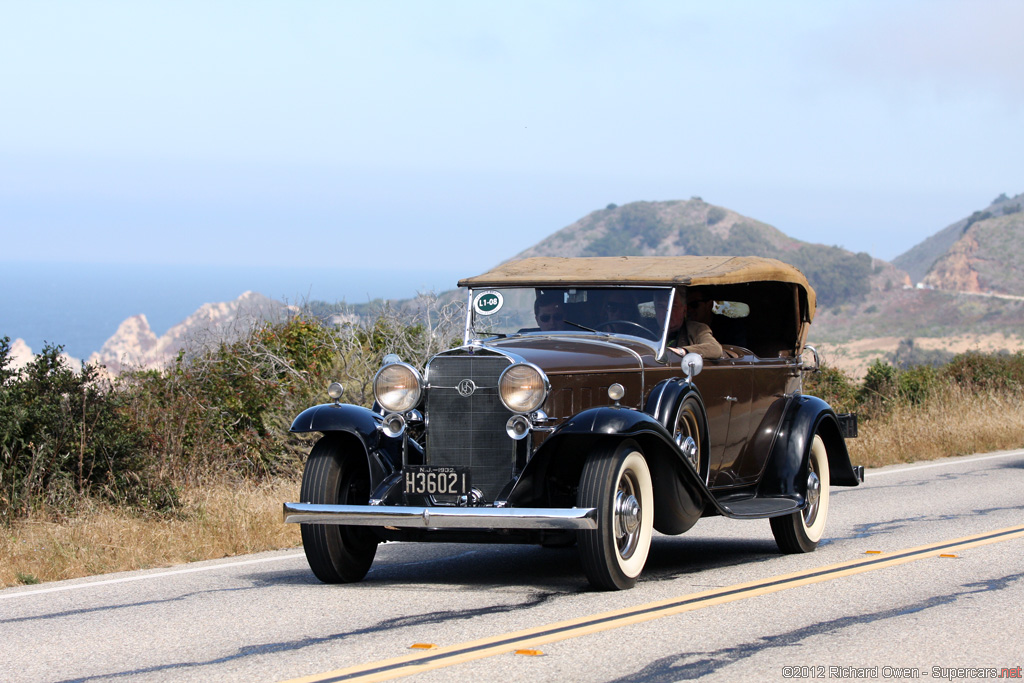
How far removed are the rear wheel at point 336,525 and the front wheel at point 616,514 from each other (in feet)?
5.03

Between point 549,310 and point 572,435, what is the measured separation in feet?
6.11

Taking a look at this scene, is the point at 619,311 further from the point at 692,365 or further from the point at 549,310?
the point at 692,365

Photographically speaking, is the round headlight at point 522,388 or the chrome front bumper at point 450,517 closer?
the chrome front bumper at point 450,517

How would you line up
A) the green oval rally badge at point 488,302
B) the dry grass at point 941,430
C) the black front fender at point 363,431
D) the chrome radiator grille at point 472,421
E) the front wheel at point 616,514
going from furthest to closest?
the dry grass at point 941,430, the green oval rally badge at point 488,302, the black front fender at point 363,431, the chrome radiator grille at point 472,421, the front wheel at point 616,514

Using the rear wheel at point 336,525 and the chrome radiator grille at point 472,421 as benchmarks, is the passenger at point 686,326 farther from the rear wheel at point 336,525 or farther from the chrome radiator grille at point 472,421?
the rear wheel at point 336,525

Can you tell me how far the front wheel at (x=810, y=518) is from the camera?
8344mm

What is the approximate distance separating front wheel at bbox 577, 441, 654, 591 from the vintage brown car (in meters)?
0.01

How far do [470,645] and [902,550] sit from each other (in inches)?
163

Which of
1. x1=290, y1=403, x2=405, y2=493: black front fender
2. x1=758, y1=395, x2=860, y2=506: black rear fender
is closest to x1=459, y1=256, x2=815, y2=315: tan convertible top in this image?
x1=758, y1=395, x2=860, y2=506: black rear fender

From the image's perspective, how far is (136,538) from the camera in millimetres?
8891

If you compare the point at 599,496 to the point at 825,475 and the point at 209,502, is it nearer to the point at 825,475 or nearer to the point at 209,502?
the point at 825,475

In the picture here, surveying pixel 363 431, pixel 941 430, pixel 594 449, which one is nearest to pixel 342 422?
pixel 363 431

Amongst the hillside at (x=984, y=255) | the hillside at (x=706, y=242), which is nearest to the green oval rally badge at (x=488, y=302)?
the hillside at (x=984, y=255)

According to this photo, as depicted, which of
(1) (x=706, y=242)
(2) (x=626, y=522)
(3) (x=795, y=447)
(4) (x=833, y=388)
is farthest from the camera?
(1) (x=706, y=242)
